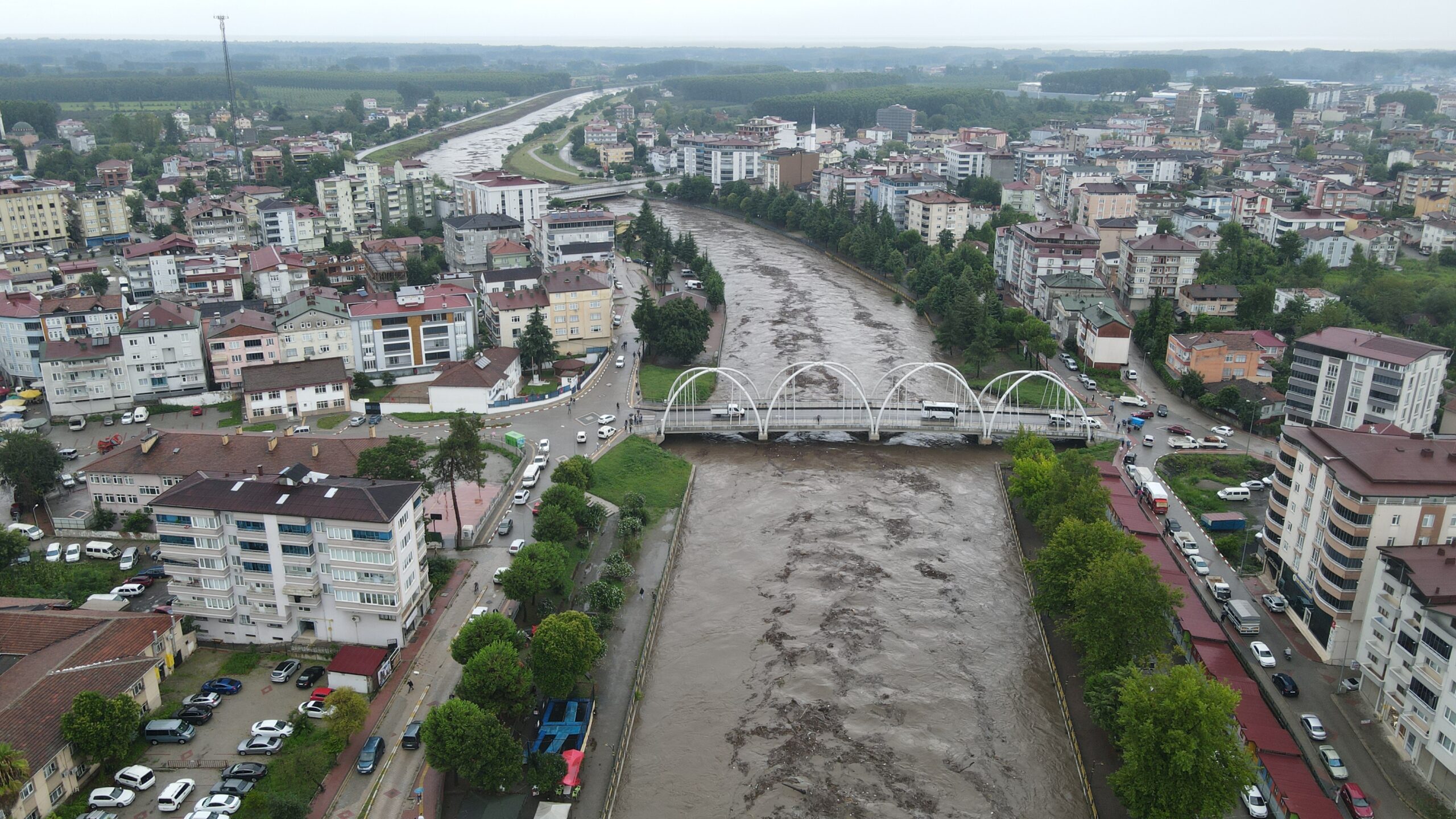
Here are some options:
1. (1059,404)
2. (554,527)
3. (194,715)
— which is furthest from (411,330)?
(1059,404)

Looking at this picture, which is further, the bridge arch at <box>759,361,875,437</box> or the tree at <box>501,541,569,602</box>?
the bridge arch at <box>759,361,875,437</box>

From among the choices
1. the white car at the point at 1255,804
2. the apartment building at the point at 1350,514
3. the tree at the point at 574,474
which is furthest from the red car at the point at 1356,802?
the tree at the point at 574,474

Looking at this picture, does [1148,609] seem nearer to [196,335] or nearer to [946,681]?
[946,681]

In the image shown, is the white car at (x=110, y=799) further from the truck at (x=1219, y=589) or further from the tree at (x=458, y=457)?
the truck at (x=1219, y=589)

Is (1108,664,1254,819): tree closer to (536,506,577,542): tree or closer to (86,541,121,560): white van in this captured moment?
(536,506,577,542): tree

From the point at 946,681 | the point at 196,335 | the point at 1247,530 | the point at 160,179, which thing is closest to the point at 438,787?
the point at 946,681

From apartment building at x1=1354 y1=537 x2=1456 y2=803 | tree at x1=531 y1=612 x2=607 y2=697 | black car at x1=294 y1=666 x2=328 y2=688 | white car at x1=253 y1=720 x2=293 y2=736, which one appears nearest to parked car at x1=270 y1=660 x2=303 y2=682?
black car at x1=294 y1=666 x2=328 y2=688
